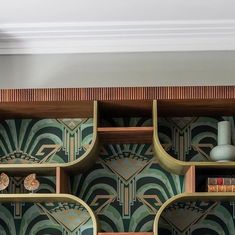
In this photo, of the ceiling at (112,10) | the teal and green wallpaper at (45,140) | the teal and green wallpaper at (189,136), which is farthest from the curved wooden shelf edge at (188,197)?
the ceiling at (112,10)

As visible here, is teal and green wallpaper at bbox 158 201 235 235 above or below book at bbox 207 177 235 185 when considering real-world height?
below

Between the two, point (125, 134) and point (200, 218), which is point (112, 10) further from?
point (200, 218)

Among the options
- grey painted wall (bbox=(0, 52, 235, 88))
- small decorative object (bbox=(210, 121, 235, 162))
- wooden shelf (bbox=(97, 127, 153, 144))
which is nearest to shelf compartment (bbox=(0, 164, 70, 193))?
wooden shelf (bbox=(97, 127, 153, 144))

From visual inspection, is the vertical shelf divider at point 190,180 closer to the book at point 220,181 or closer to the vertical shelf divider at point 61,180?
the book at point 220,181

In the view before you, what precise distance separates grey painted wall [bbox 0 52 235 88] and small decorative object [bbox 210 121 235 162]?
22cm

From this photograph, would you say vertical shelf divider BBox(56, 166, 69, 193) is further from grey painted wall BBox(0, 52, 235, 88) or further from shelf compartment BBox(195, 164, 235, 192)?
shelf compartment BBox(195, 164, 235, 192)

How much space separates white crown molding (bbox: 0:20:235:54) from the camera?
229 centimetres

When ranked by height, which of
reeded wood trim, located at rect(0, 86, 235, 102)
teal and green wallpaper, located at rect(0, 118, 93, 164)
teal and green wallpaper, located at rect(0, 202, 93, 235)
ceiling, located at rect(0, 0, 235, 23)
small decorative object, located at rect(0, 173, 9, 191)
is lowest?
teal and green wallpaper, located at rect(0, 202, 93, 235)

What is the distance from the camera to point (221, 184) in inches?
84.0

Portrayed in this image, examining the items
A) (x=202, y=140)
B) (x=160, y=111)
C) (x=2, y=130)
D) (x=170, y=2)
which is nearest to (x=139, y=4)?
(x=170, y=2)

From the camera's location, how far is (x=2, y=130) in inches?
93.2

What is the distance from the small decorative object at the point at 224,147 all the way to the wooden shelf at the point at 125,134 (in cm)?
27

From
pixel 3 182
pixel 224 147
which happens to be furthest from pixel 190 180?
pixel 3 182

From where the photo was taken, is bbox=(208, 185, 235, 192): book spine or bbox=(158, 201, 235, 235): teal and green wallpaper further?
bbox=(158, 201, 235, 235): teal and green wallpaper
